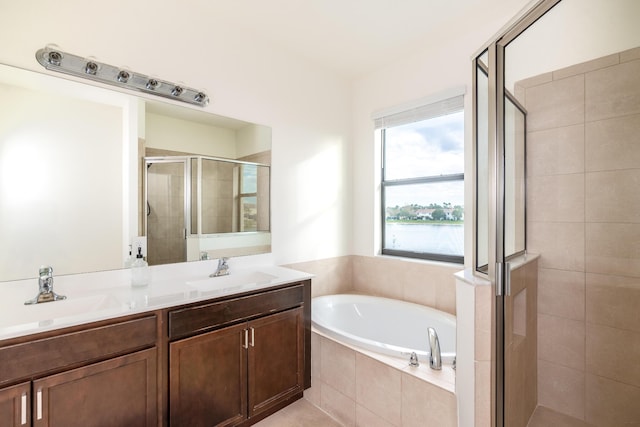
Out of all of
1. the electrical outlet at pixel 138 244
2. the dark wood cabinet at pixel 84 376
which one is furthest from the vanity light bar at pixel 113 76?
the dark wood cabinet at pixel 84 376

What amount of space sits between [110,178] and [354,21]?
1972mm

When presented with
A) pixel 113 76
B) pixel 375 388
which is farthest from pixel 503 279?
pixel 113 76

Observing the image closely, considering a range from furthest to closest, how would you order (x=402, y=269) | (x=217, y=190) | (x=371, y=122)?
(x=371, y=122), (x=402, y=269), (x=217, y=190)

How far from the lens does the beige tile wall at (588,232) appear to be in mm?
1089

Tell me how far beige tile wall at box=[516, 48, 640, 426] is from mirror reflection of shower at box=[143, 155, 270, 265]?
1788mm

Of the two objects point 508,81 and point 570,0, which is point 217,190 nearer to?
point 508,81

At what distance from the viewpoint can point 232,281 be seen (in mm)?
1991

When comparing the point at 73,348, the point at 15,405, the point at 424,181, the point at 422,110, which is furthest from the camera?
the point at 424,181

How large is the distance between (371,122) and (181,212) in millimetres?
1976

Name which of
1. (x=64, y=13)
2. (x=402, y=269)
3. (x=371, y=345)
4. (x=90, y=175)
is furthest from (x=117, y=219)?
(x=402, y=269)

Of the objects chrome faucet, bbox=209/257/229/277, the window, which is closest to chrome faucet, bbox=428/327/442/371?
the window

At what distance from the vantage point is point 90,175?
1589 mm

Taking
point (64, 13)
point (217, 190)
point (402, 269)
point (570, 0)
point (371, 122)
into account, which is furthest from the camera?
point (371, 122)

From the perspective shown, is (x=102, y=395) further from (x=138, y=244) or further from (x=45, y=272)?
(x=138, y=244)
